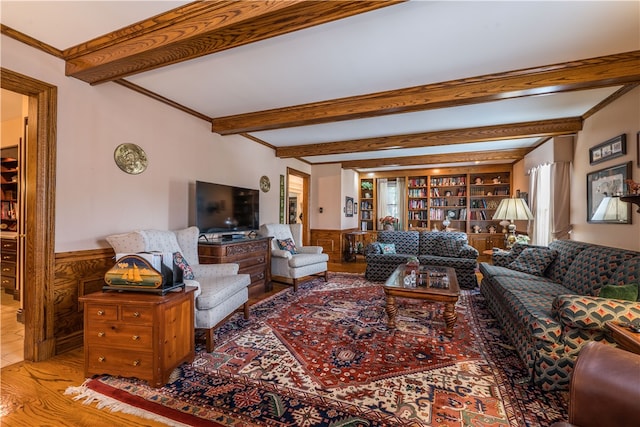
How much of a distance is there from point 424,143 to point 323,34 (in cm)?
317

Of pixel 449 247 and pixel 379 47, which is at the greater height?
pixel 379 47

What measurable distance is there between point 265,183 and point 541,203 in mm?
4857

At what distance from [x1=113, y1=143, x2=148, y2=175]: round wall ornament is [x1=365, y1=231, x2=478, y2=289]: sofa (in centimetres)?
369

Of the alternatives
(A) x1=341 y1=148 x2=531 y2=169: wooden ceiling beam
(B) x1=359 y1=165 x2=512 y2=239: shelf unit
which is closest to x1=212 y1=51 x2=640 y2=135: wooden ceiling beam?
(A) x1=341 y1=148 x2=531 y2=169: wooden ceiling beam

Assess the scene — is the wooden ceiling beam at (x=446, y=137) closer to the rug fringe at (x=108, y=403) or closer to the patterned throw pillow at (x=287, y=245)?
the patterned throw pillow at (x=287, y=245)

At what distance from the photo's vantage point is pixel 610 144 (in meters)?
3.10

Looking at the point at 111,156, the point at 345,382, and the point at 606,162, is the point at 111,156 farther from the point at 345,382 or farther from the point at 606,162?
the point at 606,162

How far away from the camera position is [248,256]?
401cm

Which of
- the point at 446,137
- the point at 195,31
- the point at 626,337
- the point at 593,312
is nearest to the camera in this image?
the point at 626,337

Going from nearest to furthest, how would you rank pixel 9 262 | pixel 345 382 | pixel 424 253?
pixel 345 382, pixel 9 262, pixel 424 253

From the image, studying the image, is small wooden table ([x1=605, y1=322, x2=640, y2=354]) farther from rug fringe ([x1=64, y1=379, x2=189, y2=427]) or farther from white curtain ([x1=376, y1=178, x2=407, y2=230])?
white curtain ([x1=376, y1=178, x2=407, y2=230])

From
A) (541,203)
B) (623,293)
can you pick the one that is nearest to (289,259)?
(623,293)

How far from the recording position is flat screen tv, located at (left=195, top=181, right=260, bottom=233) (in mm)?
3619

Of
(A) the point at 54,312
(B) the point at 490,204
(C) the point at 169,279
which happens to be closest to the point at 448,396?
(C) the point at 169,279
